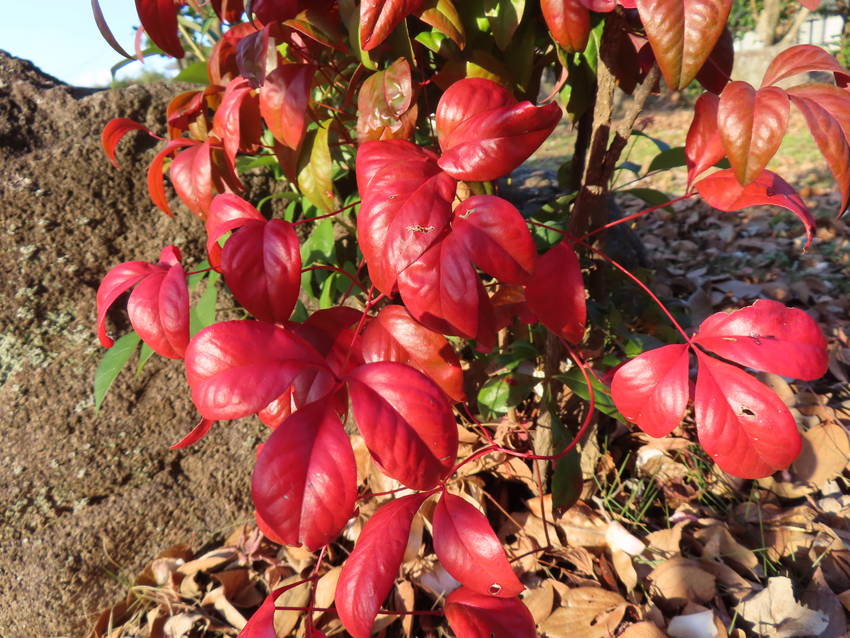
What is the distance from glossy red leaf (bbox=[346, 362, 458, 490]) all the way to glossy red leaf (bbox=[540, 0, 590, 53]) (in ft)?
1.41

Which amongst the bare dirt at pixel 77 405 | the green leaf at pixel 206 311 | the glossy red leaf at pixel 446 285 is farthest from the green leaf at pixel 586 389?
the bare dirt at pixel 77 405

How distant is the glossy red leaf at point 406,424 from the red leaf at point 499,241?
4.9 inches

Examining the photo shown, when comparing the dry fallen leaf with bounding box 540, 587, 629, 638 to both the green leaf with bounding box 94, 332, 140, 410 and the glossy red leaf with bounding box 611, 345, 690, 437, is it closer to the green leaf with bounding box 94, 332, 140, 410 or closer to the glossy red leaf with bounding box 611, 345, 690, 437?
the glossy red leaf with bounding box 611, 345, 690, 437

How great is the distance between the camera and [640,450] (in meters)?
1.15

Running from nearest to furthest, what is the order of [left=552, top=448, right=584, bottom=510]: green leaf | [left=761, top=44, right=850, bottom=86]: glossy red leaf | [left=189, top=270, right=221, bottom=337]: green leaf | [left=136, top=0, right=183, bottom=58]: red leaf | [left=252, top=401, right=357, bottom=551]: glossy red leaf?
1. [left=252, top=401, right=357, bottom=551]: glossy red leaf
2. [left=761, top=44, right=850, bottom=86]: glossy red leaf
3. [left=136, top=0, right=183, bottom=58]: red leaf
4. [left=552, top=448, right=584, bottom=510]: green leaf
5. [left=189, top=270, right=221, bottom=337]: green leaf

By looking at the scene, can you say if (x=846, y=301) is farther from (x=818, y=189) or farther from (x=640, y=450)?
(x=818, y=189)

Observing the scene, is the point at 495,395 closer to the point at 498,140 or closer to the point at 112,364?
the point at 498,140

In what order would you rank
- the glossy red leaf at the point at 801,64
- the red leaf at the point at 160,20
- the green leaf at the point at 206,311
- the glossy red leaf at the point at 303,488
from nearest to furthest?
the glossy red leaf at the point at 303,488 → the glossy red leaf at the point at 801,64 → the red leaf at the point at 160,20 → the green leaf at the point at 206,311

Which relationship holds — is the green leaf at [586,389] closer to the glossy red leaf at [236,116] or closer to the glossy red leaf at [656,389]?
the glossy red leaf at [656,389]

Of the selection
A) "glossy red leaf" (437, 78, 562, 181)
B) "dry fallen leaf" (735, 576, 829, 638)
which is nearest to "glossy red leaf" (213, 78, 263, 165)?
"glossy red leaf" (437, 78, 562, 181)

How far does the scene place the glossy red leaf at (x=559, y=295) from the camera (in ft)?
1.97

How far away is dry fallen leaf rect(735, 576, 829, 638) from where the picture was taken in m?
0.80

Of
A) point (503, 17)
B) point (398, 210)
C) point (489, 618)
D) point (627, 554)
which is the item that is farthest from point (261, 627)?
point (503, 17)

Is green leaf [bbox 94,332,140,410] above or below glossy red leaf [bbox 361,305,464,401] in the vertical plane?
below
